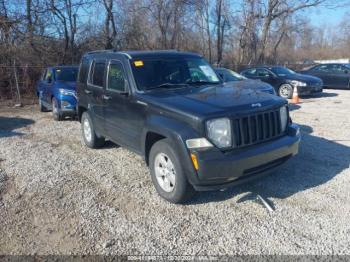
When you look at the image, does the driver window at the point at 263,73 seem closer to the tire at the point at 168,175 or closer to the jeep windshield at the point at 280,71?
the jeep windshield at the point at 280,71

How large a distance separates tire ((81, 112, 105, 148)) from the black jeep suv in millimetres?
780

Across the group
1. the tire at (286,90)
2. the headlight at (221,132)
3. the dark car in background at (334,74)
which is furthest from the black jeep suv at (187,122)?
the dark car in background at (334,74)

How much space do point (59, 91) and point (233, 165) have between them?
25.2 ft

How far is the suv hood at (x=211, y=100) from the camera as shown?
4.00 meters

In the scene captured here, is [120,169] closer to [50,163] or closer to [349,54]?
[50,163]

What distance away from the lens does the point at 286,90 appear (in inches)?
572

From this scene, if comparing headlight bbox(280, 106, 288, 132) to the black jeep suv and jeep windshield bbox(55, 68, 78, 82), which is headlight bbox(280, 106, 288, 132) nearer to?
the black jeep suv

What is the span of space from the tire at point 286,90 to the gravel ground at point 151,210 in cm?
814

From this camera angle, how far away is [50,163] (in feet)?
20.1

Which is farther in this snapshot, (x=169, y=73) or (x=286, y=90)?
(x=286, y=90)

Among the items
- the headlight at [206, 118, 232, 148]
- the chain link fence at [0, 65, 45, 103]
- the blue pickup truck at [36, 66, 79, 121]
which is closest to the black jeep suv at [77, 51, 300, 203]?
the headlight at [206, 118, 232, 148]

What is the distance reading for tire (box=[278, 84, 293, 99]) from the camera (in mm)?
14398

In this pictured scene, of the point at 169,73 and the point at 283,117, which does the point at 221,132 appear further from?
the point at 169,73

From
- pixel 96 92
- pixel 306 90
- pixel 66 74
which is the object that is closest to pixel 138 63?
pixel 96 92
